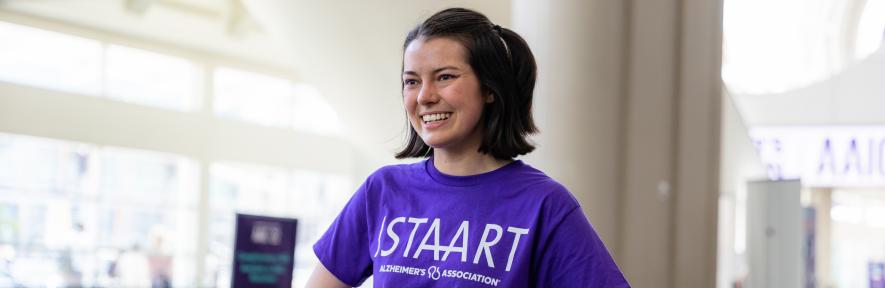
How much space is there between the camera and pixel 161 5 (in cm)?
1227

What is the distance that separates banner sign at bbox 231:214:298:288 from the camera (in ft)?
19.6

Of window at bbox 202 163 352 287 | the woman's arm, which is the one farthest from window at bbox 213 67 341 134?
the woman's arm

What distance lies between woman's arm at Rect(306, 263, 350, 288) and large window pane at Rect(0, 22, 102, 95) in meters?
10.8

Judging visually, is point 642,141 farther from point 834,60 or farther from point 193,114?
point 193,114

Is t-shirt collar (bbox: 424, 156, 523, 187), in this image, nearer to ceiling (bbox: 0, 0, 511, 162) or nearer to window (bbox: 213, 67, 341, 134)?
ceiling (bbox: 0, 0, 511, 162)

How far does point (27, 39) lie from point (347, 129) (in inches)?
241

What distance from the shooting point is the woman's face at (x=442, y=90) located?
3.96ft

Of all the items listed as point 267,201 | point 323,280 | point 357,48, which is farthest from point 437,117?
point 267,201

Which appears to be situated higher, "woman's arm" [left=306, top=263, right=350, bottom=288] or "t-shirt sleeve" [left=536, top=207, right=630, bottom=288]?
"t-shirt sleeve" [left=536, top=207, right=630, bottom=288]

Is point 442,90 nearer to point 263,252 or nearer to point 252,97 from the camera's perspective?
point 263,252

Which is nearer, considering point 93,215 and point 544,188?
point 544,188

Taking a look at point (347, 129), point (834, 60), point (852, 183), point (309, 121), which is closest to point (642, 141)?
point (347, 129)

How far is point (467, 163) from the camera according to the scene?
1.25 metres

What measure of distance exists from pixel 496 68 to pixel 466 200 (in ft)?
0.52
